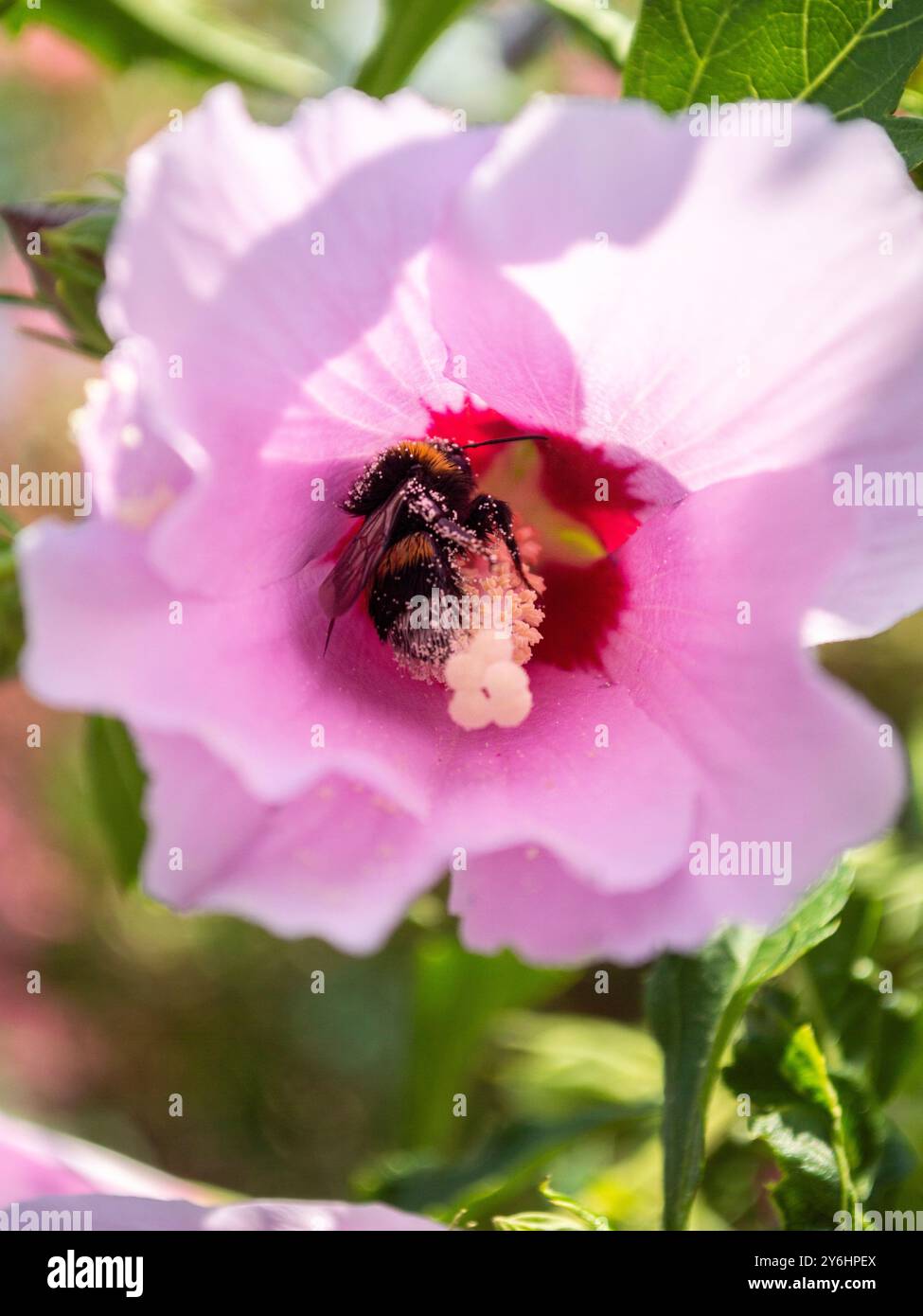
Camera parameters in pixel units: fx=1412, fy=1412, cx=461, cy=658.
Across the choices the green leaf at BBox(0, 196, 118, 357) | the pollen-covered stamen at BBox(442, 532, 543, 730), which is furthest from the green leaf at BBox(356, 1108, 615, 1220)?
the green leaf at BBox(0, 196, 118, 357)

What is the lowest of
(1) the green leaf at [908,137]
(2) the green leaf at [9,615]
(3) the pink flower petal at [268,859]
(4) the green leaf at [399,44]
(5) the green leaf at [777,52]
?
(3) the pink flower petal at [268,859]

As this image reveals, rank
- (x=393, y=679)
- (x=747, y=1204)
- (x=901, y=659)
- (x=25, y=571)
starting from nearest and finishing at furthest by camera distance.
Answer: (x=25, y=571) < (x=393, y=679) < (x=747, y=1204) < (x=901, y=659)

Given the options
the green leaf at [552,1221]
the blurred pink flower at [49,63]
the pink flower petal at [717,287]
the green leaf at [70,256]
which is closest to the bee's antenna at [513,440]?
the pink flower petal at [717,287]

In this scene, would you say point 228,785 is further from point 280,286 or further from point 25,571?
point 280,286

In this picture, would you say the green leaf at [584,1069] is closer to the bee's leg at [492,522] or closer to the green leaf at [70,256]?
the bee's leg at [492,522]

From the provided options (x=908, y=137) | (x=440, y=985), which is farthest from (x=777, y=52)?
(x=440, y=985)

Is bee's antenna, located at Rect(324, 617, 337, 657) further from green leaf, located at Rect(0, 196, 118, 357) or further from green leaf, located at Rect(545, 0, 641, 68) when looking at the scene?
green leaf, located at Rect(545, 0, 641, 68)

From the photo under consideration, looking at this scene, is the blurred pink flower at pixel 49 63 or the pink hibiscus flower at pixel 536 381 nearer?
the pink hibiscus flower at pixel 536 381
